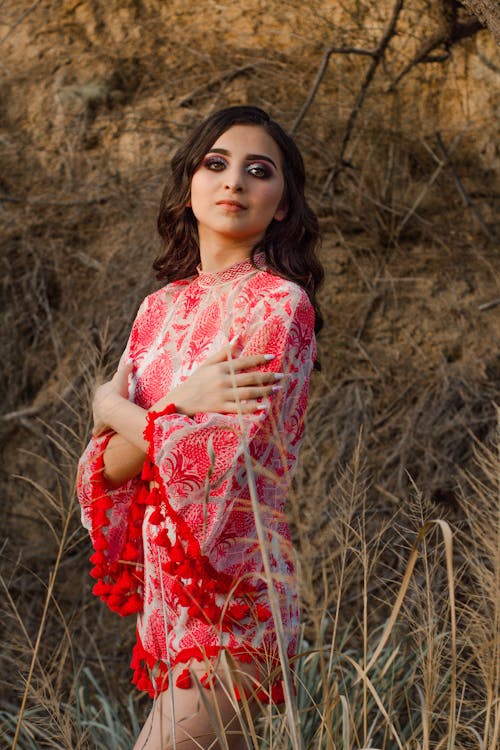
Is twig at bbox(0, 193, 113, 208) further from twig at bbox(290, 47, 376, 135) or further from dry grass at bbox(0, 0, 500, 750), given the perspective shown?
twig at bbox(290, 47, 376, 135)

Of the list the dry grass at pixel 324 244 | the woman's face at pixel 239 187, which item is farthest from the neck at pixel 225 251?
the dry grass at pixel 324 244

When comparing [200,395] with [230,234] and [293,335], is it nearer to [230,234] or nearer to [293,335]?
[293,335]

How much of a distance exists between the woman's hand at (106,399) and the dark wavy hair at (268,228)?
33 cm

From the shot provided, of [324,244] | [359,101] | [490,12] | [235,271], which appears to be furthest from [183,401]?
[359,101]

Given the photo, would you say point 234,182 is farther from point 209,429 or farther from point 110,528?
point 110,528

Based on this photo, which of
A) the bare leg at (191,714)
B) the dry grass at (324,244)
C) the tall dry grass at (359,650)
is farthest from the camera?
the dry grass at (324,244)

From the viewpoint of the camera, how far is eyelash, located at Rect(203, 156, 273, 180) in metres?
1.87

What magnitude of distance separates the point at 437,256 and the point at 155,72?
1.85 m

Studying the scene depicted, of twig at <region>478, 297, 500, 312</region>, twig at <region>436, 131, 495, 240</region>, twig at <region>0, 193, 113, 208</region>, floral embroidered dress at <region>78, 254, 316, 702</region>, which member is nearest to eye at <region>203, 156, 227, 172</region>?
floral embroidered dress at <region>78, 254, 316, 702</region>

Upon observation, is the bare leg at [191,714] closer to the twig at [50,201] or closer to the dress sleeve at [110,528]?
the dress sleeve at [110,528]

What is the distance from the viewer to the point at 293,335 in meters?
1.68

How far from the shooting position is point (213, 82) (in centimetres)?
459

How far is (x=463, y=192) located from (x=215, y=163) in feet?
8.88

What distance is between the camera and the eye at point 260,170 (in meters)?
1.87
